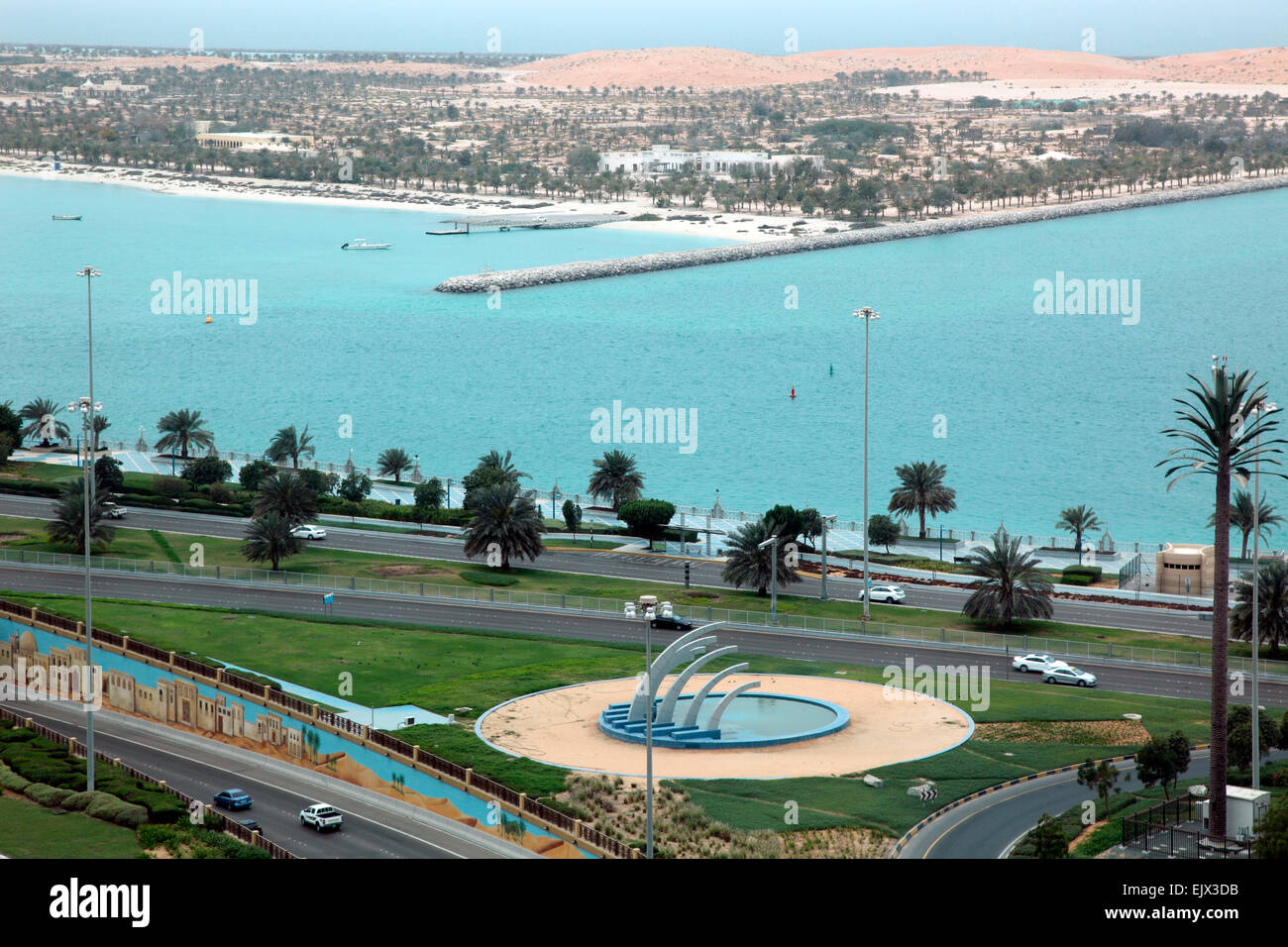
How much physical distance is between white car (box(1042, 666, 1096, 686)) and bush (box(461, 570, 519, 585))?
86.8ft

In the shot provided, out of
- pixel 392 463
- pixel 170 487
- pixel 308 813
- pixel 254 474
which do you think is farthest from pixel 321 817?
pixel 392 463

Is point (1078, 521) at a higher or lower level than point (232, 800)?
higher

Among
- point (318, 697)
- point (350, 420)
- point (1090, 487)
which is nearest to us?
point (318, 697)

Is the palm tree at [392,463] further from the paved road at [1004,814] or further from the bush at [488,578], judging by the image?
the paved road at [1004,814]

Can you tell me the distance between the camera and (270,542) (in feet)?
248

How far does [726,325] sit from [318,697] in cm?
11561

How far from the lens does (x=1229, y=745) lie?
4578 cm

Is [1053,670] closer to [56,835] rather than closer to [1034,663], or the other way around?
[1034,663]

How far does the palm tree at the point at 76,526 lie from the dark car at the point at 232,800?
111ft

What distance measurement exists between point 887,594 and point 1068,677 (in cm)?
1414

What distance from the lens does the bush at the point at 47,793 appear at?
44.9 m

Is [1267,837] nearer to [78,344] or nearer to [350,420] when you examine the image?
[350,420]

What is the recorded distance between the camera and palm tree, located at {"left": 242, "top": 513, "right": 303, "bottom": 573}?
75.4 meters
